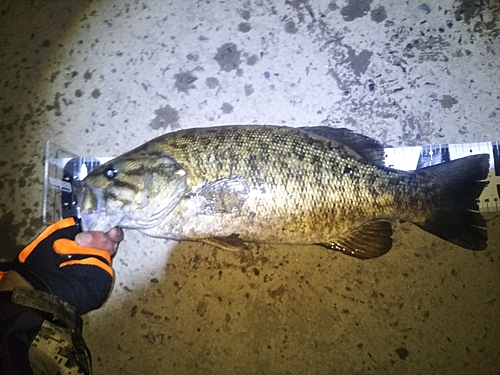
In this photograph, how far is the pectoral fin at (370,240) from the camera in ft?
5.72

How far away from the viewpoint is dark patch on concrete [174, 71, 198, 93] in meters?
2.13

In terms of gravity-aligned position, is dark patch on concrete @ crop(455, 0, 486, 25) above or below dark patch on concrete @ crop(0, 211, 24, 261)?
above

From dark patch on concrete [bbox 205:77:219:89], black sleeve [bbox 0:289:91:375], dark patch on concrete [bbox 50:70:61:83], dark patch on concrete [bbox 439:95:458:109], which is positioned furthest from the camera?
dark patch on concrete [bbox 50:70:61:83]

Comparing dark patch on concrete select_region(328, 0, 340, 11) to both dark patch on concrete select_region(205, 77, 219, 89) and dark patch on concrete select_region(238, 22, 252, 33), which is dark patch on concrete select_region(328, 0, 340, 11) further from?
dark patch on concrete select_region(205, 77, 219, 89)

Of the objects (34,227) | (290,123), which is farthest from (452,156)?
(34,227)

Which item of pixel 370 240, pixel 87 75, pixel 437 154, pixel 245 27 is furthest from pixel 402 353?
pixel 87 75

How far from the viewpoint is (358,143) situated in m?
1.78

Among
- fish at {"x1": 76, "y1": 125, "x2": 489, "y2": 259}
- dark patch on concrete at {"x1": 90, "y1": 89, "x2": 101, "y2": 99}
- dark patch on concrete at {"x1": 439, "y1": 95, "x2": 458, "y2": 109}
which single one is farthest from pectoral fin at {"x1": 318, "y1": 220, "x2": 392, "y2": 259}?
dark patch on concrete at {"x1": 90, "y1": 89, "x2": 101, "y2": 99}

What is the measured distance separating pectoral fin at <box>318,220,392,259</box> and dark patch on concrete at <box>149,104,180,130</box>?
96 centimetres

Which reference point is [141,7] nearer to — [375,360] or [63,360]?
[63,360]

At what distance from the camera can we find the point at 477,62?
206 centimetres

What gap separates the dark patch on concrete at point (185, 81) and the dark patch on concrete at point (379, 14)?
0.93 metres

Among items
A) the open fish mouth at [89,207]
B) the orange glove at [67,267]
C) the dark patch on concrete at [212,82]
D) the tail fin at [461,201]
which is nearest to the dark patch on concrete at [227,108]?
the dark patch on concrete at [212,82]

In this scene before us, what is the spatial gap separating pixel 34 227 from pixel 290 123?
1.33m
